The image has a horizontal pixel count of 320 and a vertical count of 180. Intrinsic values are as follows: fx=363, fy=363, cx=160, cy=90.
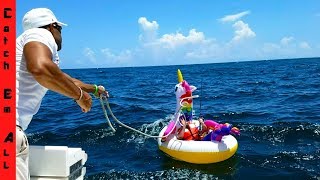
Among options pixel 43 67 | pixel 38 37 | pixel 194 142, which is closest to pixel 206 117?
pixel 194 142

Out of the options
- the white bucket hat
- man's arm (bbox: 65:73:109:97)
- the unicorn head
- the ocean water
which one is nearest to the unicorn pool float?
the unicorn head

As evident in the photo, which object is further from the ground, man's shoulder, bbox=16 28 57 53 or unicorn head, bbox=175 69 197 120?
man's shoulder, bbox=16 28 57 53

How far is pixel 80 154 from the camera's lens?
10.3 feet

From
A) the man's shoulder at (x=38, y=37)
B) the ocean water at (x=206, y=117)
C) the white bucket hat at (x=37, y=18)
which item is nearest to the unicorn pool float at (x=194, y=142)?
the ocean water at (x=206, y=117)

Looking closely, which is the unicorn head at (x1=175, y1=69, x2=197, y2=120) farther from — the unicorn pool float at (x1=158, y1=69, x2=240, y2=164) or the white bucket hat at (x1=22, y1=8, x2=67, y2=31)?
the white bucket hat at (x1=22, y1=8, x2=67, y2=31)

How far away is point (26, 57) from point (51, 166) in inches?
37.5

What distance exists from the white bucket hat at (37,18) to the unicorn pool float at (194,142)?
696 cm

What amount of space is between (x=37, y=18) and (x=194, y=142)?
7238 millimetres

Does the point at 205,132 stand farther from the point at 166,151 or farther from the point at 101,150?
the point at 101,150

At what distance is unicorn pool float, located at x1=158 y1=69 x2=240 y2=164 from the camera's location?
9.25 m

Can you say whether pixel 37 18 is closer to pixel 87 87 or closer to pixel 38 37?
pixel 38 37

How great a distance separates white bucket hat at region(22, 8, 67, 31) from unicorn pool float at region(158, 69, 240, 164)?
6.96 meters

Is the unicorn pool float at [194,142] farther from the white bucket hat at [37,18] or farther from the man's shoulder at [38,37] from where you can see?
the man's shoulder at [38,37]
